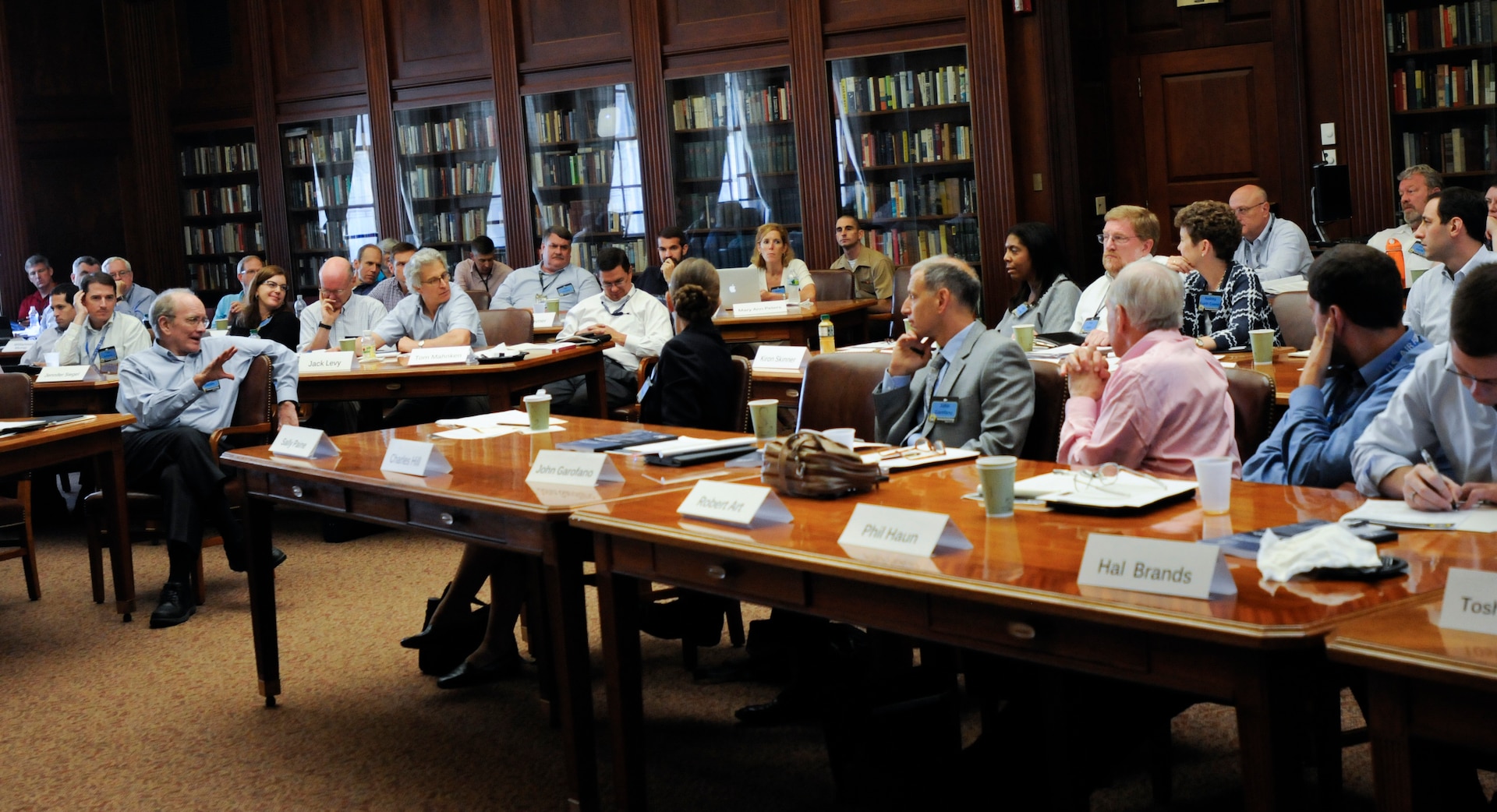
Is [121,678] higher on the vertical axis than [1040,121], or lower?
lower

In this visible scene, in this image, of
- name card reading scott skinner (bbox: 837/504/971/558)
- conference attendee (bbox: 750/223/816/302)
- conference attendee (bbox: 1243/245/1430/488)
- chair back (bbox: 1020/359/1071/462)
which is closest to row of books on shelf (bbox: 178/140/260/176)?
conference attendee (bbox: 750/223/816/302)

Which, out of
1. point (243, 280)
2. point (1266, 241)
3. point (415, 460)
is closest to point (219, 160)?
point (243, 280)

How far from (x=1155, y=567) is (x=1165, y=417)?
1.20 metres

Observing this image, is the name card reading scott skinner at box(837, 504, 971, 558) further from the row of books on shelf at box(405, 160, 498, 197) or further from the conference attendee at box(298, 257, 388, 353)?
the row of books on shelf at box(405, 160, 498, 197)

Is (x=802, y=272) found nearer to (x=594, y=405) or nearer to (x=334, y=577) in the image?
(x=594, y=405)

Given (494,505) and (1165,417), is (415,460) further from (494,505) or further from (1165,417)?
(1165,417)

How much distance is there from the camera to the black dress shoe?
5.05m

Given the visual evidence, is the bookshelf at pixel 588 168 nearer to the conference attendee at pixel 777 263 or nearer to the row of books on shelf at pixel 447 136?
the row of books on shelf at pixel 447 136

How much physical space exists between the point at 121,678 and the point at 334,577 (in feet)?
3.89

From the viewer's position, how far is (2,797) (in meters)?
3.50

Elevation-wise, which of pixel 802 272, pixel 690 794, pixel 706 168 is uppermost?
pixel 706 168

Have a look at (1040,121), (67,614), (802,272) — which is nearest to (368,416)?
(67,614)

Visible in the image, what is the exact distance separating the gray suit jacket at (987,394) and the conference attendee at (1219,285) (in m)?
1.76

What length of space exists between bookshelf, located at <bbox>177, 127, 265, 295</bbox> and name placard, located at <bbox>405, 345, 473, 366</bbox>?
6.08 meters
